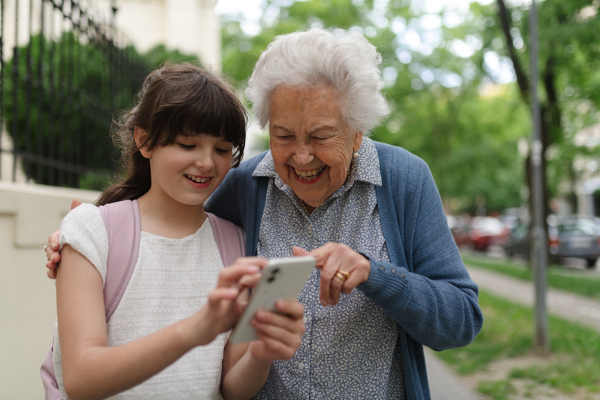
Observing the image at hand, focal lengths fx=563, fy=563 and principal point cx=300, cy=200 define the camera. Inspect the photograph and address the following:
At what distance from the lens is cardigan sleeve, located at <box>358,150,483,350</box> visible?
163cm

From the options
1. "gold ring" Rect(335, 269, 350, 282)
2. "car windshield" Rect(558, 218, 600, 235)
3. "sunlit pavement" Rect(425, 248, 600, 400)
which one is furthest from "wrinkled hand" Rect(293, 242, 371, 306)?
"car windshield" Rect(558, 218, 600, 235)

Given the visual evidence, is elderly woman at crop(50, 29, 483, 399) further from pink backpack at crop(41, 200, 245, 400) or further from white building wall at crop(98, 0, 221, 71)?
white building wall at crop(98, 0, 221, 71)

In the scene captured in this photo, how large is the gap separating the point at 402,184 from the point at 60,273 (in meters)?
1.12

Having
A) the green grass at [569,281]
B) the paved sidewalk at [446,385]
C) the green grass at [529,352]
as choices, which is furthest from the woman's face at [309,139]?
the green grass at [569,281]

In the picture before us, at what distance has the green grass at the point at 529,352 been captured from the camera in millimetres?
5461

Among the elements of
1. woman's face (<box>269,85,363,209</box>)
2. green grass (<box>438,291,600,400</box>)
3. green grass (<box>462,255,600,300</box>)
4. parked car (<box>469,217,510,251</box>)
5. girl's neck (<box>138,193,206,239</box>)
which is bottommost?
green grass (<box>438,291,600,400</box>)

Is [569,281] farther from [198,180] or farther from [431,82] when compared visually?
[198,180]

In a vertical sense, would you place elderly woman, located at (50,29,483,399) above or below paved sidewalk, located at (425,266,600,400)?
above

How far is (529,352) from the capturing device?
21.9ft

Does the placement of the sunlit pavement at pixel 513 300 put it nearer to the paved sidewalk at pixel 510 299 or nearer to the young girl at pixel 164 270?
the paved sidewalk at pixel 510 299

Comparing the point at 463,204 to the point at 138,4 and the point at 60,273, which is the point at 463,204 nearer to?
the point at 138,4

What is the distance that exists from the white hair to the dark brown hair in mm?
139

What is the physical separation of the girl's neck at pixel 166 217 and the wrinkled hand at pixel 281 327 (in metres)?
0.60

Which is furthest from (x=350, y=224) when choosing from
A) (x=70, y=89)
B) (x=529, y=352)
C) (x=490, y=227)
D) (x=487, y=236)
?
(x=490, y=227)
